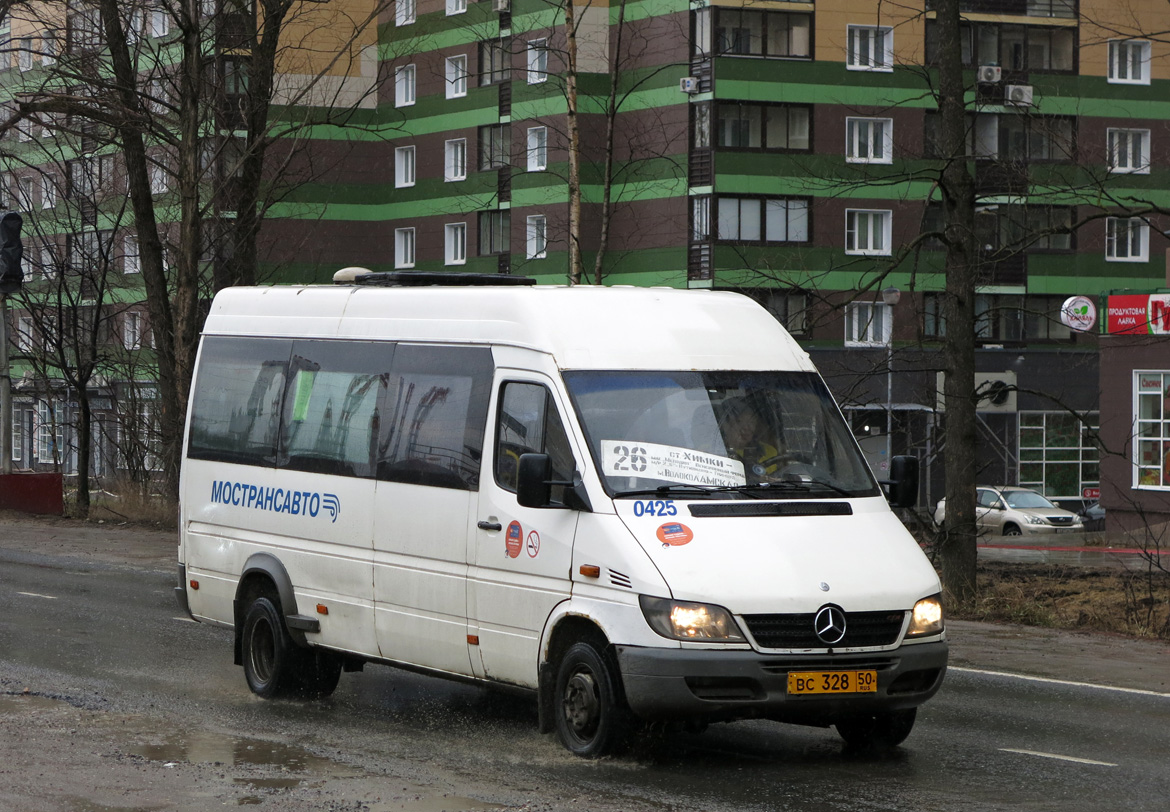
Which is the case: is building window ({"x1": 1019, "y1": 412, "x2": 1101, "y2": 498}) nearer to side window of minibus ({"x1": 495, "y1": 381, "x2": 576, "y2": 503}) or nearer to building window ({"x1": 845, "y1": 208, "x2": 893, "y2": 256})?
building window ({"x1": 845, "y1": 208, "x2": 893, "y2": 256})

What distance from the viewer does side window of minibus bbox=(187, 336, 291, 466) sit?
1197 cm

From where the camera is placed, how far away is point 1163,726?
34.2 ft

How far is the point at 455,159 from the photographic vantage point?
215 ft

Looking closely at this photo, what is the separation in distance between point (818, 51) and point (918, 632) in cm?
5258

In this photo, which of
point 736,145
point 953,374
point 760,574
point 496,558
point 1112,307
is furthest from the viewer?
point 736,145

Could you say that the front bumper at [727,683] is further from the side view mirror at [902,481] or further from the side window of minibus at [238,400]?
the side window of minibus at [238,400]

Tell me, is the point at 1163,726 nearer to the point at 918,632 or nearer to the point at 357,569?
the point at 918,632

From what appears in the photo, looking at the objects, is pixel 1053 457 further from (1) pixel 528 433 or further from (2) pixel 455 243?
(1) pixel 528 433

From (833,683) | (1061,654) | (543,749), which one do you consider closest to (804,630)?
(833,683)

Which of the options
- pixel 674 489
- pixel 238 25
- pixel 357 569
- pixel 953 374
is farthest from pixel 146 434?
pixel 674 489

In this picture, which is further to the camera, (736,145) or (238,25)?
(736,145)

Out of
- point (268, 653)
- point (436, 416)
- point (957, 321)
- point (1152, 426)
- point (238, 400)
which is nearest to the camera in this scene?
point (436, 416)

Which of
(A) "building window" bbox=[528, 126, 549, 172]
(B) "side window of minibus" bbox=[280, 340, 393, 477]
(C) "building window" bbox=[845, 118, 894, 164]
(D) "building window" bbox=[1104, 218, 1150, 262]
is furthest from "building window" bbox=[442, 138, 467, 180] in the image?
(B) "side window of minibus" bbox=[280, 340, 393, 477]

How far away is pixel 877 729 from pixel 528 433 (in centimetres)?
242
